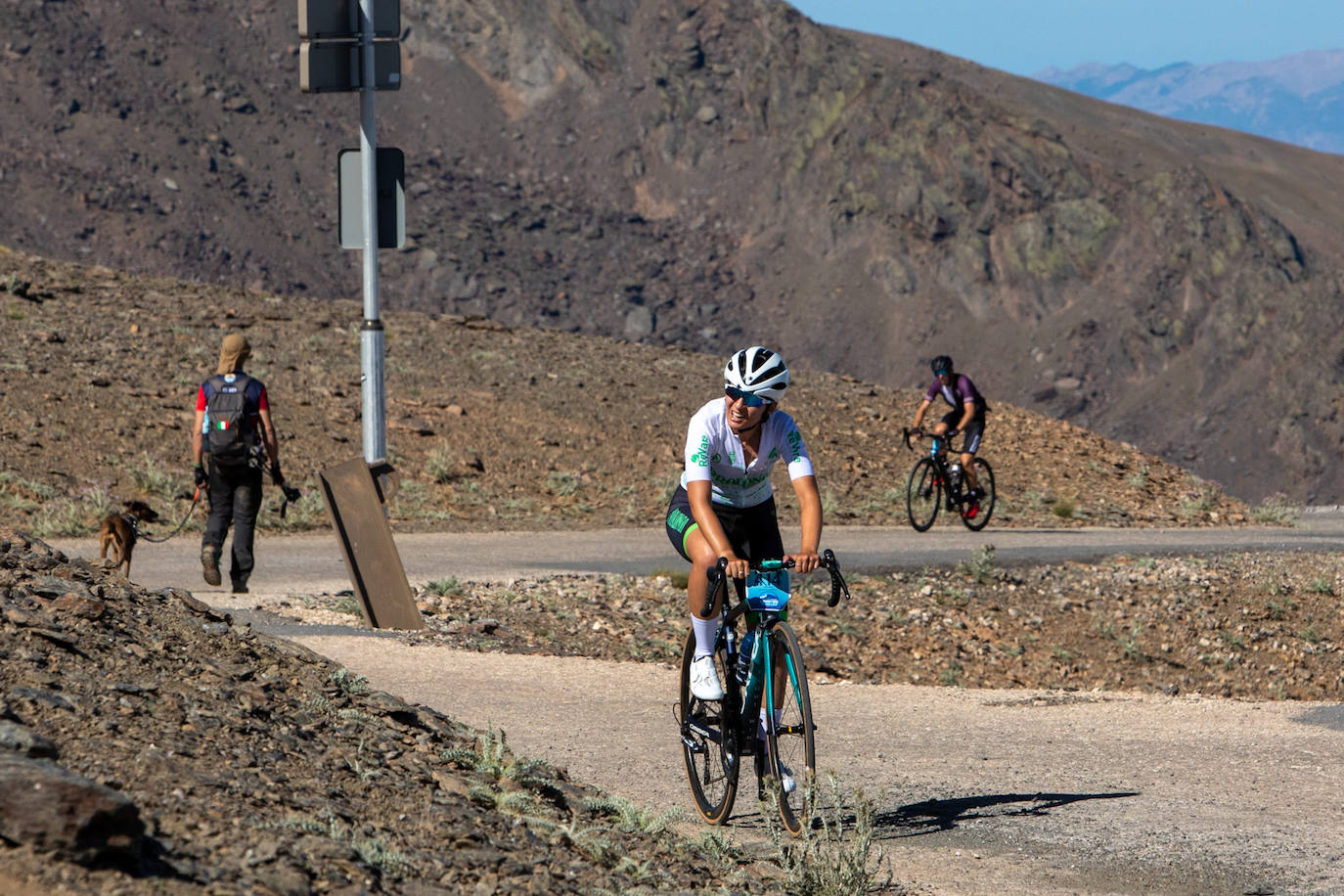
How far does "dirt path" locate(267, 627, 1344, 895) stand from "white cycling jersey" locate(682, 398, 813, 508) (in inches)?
57.1

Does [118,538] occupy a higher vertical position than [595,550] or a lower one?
Answer: higher

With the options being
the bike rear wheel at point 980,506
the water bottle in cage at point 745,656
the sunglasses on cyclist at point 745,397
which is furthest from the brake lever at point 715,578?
the bike rear wheel at point 980,506

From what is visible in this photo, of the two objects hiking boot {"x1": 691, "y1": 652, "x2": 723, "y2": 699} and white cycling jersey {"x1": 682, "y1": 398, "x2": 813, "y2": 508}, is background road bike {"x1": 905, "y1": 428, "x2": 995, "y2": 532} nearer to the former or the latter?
white cycling jersey {"x1": 682, "y1": 398, "x2": 813, "y2": 508}

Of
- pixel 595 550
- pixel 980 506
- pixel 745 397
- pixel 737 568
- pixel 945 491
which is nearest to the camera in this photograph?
pixel 737 568

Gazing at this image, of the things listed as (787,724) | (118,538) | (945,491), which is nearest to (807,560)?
(787,724)

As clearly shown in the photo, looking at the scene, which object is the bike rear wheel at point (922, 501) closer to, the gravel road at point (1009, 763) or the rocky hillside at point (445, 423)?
the rocky hillside at point (445, 423)

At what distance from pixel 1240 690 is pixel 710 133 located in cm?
6858

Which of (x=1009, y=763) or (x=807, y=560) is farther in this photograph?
(x=1009, y=763)

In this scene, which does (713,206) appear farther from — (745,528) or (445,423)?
(745,528)

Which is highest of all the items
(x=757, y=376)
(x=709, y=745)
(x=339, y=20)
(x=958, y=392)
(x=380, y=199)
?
(x=339, y=20)

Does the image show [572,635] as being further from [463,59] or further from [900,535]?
[463,59]

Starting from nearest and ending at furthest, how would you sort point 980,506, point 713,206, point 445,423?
point 980,506 < point 445,423 < point 713,206

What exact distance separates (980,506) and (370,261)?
10736mm

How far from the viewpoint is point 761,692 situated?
6035 millimetres
